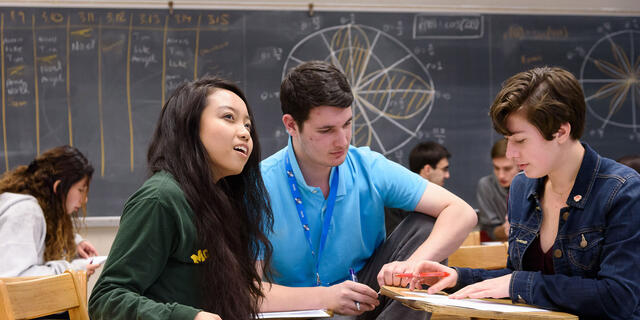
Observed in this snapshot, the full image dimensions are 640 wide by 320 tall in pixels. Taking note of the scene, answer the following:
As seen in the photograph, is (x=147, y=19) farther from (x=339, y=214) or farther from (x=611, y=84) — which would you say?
(x=611, y=84)

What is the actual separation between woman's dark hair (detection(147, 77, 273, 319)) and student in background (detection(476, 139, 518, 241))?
2876 millimetres

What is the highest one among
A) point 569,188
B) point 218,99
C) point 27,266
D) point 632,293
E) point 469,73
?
point 469,73

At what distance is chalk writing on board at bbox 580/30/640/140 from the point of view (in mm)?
4820

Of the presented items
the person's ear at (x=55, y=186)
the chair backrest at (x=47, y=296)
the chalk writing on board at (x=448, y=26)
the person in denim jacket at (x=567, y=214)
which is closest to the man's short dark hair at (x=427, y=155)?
the chalk writing on board at (x=448, y=26)

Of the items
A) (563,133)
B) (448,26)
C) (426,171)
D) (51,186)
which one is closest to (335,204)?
(563,133)

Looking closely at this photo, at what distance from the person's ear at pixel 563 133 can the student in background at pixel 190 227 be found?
2.61ft

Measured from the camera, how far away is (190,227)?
150 centimetres

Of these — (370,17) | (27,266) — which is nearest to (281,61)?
→ (370,17)

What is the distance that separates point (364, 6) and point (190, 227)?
3.45 m

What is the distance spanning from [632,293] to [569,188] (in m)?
0.33

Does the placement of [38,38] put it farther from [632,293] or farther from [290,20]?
[632,293]

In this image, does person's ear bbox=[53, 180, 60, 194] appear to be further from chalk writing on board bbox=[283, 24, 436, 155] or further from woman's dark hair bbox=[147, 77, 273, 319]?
chalk writing on board bbox=[283, 24, 436, 155]

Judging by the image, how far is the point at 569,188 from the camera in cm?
166

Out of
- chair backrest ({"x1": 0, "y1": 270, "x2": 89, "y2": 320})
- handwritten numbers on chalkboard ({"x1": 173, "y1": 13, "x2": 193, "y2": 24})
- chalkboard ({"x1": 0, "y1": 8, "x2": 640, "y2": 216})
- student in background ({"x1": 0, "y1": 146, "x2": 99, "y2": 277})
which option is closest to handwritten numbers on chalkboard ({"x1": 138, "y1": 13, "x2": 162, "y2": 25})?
chalkboard ({"x1": 0, "y1": 8, "x2": 640, "y2": 216})
